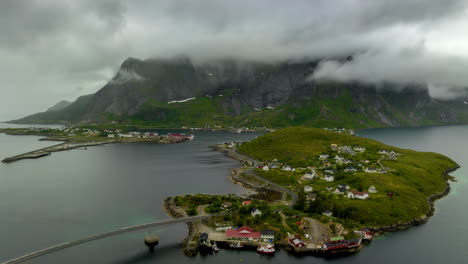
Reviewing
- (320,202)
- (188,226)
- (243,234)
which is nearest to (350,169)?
(320,202)

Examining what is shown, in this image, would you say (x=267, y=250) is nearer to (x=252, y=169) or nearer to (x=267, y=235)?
(x=267, y=235)

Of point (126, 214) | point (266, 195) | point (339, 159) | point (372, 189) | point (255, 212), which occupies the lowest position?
point (266, 195)

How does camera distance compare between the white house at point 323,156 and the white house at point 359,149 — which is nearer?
the white house at point 323,156

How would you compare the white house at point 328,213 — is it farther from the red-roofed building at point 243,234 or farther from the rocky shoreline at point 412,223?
the red-roofed building at point 243,234

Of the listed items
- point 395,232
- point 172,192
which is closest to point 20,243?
point 172,192

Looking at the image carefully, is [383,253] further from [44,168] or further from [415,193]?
[44,168]

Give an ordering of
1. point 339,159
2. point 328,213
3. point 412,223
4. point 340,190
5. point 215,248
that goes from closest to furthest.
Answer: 1. point 215,248
2. point 412,223
3. point 328,213
4. point 340,190
5. point 339,159

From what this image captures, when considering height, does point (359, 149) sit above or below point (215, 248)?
above

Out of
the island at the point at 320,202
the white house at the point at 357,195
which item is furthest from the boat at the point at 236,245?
the white house at the point at 357,195
